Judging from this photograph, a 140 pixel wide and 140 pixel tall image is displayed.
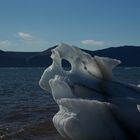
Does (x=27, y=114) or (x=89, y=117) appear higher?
(x=89, y=117)

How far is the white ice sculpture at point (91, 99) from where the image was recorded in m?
10.7

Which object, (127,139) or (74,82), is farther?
(74,82)

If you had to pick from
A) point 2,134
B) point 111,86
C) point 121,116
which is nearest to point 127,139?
point 121,116

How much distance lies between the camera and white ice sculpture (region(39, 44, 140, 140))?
35.2 ft

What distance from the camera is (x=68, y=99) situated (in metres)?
10.9

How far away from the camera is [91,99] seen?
11328 millimetres

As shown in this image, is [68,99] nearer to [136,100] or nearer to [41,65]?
[136,100]

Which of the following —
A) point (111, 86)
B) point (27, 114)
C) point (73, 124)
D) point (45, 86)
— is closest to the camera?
point (73, 124)

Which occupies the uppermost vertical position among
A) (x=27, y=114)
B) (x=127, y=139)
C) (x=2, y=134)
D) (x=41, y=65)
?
(x=127, y=139)

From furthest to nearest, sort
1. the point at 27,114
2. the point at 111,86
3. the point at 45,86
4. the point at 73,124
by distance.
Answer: the point at 27,114 → the point at 45,86 → the point at 111,86 → the point at 73,124

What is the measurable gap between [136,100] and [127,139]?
81 centimetres

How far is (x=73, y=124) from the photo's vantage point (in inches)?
420

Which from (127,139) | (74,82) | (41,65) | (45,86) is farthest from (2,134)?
(41,65)

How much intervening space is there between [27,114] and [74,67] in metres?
8.76
